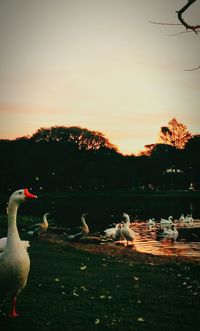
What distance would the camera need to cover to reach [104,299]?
969 cm

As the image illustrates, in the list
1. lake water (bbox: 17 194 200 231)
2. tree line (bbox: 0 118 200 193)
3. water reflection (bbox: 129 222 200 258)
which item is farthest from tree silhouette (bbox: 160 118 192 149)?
water reflection (bbox: 129 222 200 258)

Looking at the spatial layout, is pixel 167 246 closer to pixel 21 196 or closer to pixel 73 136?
pixel 21 196

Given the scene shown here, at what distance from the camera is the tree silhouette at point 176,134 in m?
109

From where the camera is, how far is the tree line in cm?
11100

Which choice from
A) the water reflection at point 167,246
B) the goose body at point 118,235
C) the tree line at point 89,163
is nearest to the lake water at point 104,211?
the water reflection at point 167,246

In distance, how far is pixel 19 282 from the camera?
761 cm

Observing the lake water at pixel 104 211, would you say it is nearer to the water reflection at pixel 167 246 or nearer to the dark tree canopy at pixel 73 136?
the water reflection at pixel 167 246

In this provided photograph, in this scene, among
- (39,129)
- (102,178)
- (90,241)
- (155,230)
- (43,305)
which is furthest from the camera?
(39,129)

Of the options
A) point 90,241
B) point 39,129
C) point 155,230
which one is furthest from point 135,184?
point 90,241

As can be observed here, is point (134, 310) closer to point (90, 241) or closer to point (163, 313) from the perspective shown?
point (163, 313)

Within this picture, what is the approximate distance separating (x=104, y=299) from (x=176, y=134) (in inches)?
4062

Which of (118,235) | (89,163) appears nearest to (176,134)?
(89,163)

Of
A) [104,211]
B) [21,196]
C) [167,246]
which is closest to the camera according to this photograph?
[21,196]

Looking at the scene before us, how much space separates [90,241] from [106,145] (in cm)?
10443
